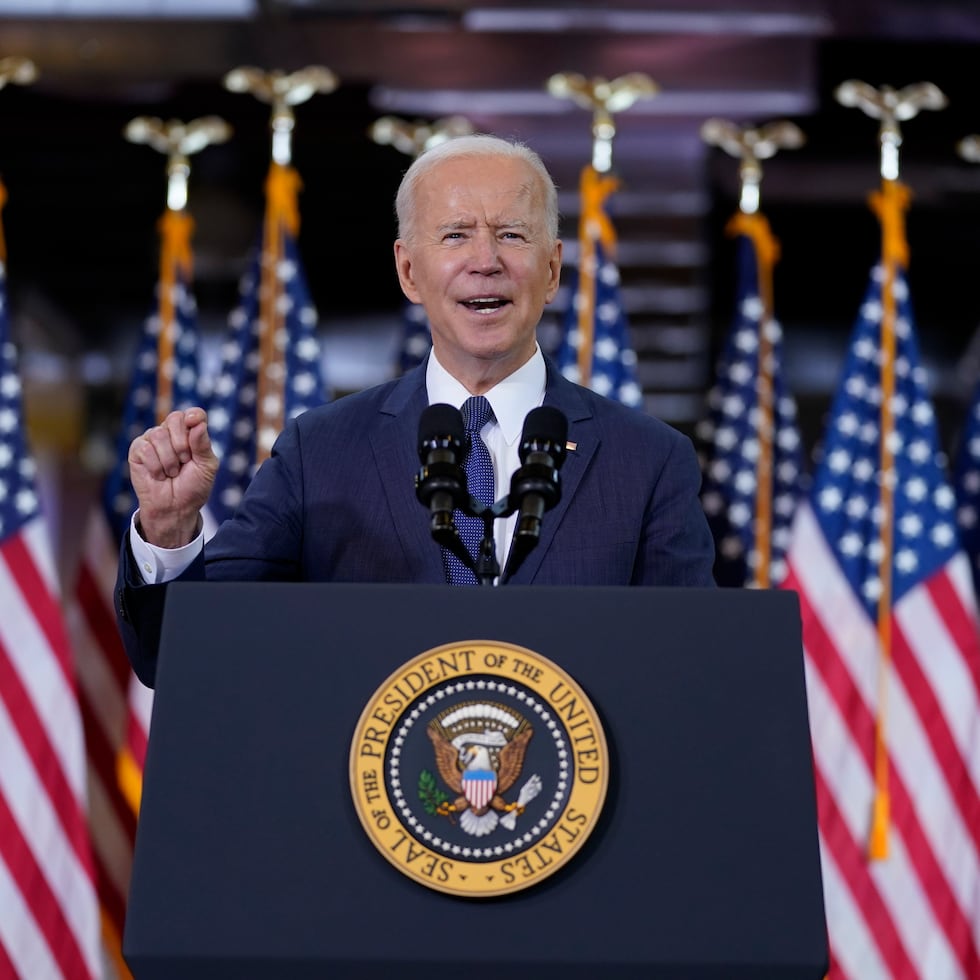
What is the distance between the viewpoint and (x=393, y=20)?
5793 mm

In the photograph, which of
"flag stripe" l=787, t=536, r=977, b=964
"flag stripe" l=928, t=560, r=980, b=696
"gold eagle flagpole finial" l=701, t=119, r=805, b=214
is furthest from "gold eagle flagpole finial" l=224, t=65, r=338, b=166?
"flag stripe" l=928, t=560, r=980, b=696

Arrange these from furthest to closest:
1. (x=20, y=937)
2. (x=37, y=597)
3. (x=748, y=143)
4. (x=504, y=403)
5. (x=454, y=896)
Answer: (x=748, y=143) → (x=37, y=597) → (x=20, y=937) → (x=504, y=403) → (x=454, y=896)

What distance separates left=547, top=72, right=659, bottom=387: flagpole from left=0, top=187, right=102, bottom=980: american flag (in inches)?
67.0

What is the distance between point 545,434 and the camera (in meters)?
1.62

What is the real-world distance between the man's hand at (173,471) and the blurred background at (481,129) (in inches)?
162

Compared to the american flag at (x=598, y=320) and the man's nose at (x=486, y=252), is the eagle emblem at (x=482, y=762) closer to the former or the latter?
the man's nose at (x=486, y=252)

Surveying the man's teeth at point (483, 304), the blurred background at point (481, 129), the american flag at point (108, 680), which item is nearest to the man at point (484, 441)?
the man's teeth at point (483, 304)

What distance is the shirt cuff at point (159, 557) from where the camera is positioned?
1725 mm

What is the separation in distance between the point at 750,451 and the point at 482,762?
371 centimetres

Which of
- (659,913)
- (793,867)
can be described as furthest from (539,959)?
(793,867)

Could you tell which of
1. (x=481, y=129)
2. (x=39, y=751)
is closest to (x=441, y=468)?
(x=39, y=751)

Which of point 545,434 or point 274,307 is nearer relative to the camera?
point 545,434

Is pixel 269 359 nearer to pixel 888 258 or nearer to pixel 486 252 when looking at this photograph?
pixel 888 258

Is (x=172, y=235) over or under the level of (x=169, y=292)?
over
